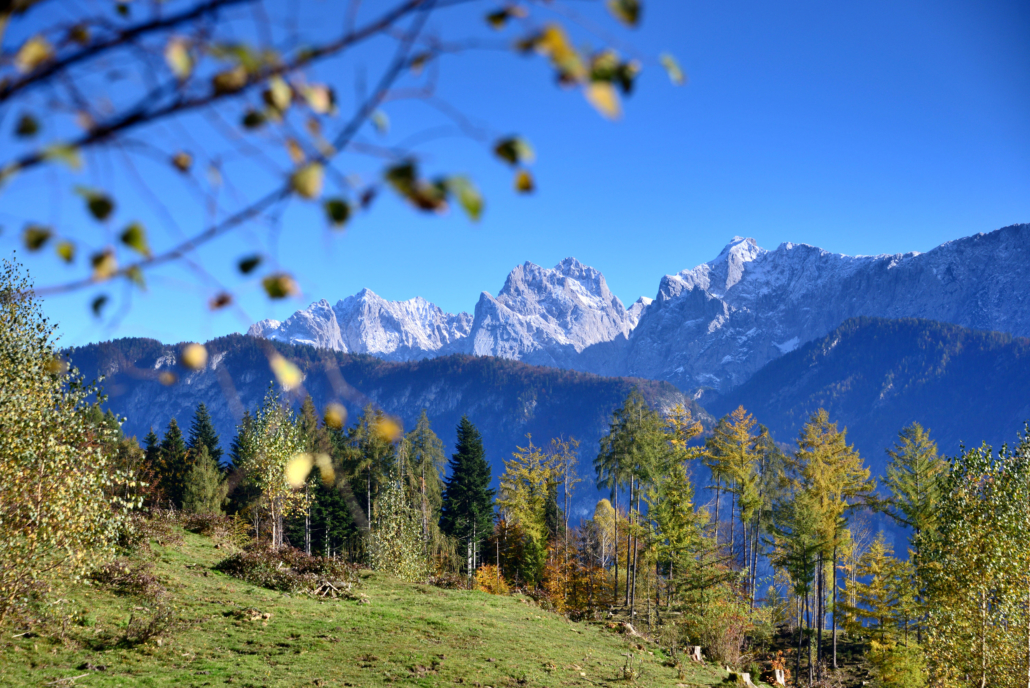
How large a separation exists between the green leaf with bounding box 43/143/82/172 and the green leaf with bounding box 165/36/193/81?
0.26m

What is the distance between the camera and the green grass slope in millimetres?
9672

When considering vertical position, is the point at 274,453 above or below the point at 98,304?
below

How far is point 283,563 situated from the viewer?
19188 mm

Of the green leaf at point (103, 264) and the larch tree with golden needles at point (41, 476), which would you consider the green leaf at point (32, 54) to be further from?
the larch tree with golden needles at point (41, 476)

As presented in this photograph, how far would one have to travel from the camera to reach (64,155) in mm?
1237

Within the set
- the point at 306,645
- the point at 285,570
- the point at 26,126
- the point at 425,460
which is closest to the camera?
the point at 26,126

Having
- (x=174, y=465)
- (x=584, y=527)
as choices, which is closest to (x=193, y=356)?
(x=174, y=465)

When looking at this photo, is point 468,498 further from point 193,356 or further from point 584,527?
point 193,356

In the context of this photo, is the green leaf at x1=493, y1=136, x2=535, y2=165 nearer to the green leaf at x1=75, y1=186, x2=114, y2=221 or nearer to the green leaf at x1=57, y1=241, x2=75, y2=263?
the green leaf at x1=75, y1=186, x2=114, y2=221

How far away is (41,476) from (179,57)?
986 centimetres

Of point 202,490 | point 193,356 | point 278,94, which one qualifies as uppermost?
point 278,94

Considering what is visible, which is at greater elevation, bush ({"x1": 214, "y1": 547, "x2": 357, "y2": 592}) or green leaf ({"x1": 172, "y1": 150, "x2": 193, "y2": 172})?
green leaf ({"x1": 172, "y1": 150, "x2": 193, "y2": 172})

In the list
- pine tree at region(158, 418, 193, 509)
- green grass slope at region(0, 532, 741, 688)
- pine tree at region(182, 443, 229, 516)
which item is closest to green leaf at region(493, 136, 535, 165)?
green grass slope at region(0, 532, 741, 688)

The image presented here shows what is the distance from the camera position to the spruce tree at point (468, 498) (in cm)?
4712
